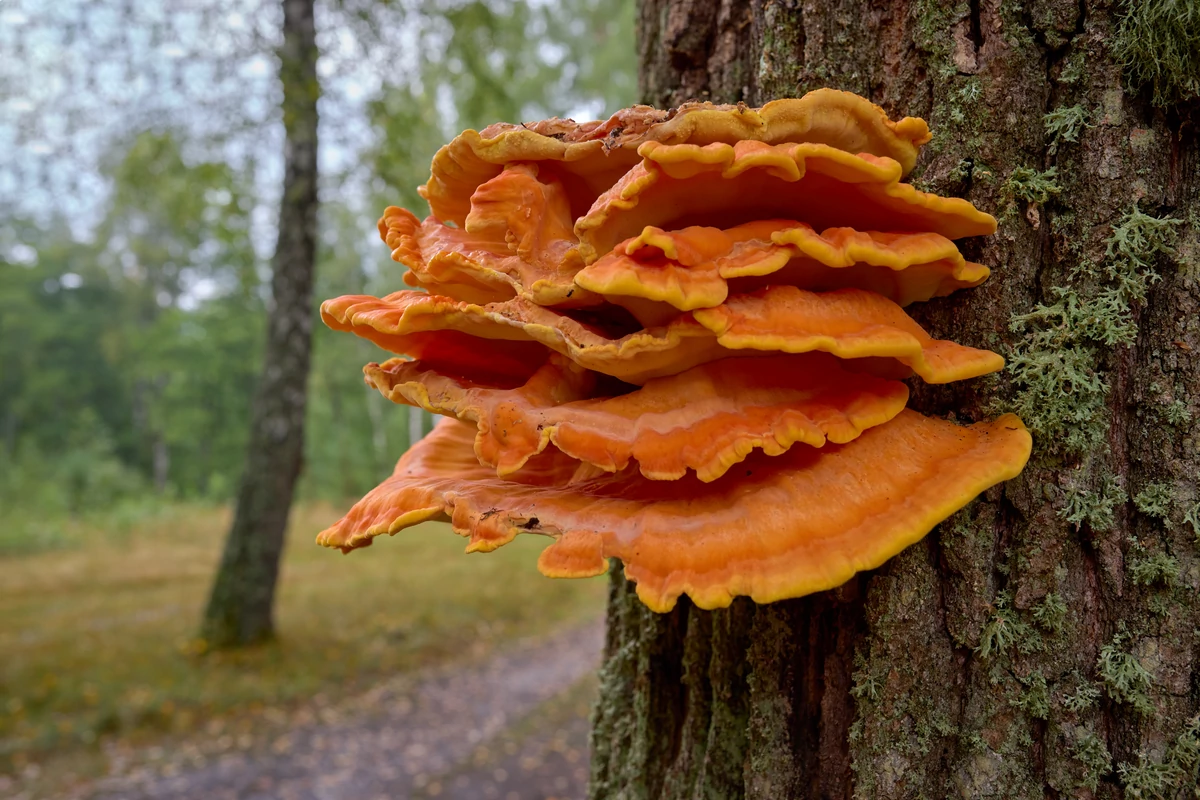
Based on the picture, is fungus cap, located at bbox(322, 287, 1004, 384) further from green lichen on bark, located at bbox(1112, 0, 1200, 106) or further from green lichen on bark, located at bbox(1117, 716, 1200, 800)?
green lichen on bark, located at bbox(1117, 716, 1200, 800)

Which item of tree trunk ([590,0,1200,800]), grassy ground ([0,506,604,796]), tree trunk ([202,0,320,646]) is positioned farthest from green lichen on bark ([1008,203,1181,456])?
tree trunk ([202,0,320,646])

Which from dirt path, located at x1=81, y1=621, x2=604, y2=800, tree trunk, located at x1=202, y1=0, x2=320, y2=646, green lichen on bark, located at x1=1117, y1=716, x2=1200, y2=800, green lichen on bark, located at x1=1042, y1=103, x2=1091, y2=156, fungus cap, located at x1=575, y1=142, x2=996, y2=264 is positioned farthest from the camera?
tree trunk, located at x1=202, y1=0, x2=320, y2=646

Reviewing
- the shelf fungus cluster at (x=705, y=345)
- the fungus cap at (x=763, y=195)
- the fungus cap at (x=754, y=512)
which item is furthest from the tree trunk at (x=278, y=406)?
the fungus cap at (x=763, y=195)

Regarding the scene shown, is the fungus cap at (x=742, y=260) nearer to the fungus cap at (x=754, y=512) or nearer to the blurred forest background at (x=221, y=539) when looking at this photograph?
the fungus cap at (x=754, y=512)

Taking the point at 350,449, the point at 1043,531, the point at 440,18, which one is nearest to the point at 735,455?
the point at 1043,531

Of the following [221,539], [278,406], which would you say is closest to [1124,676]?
[278,406]

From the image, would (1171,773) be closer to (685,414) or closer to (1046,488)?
(1046,488)

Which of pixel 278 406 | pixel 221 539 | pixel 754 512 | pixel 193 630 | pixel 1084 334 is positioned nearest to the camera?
pixel 754 512
